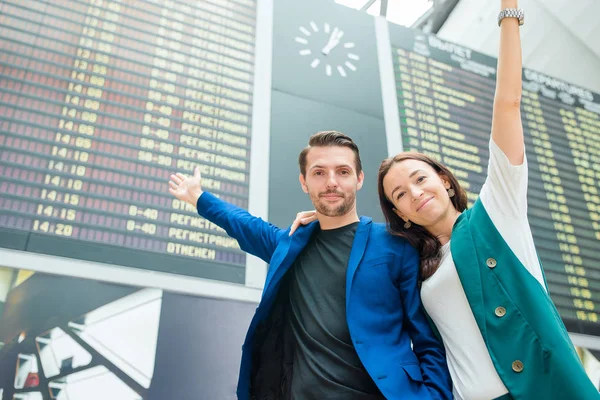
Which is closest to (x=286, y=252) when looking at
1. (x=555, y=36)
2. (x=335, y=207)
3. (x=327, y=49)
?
(x=335, y=207)

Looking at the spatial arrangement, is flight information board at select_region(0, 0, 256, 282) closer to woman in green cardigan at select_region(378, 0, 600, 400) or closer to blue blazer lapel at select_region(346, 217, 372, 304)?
blue blazer lapel at select_region(346, 217, 372, 304)

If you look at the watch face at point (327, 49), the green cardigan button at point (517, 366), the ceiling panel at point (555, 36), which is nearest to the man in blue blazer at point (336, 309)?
the green cardigan button at point (517, 366)

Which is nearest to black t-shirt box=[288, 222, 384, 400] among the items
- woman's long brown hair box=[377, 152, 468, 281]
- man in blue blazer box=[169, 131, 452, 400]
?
man in blue blazer box=[169, 131, 452, 400]

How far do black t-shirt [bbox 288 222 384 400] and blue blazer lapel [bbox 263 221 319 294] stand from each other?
4 centimetres

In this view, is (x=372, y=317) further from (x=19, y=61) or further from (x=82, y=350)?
(x=19, y=61)

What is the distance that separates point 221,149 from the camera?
2.69 meters

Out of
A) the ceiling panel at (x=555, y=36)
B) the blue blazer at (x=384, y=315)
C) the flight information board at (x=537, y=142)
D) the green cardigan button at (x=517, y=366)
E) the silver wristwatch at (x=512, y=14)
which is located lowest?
the green cardigan button at (x=517, y=366)

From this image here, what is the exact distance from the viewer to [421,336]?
129 centimetres

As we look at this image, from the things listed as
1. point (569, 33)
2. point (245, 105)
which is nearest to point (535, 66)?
point (569, 33)

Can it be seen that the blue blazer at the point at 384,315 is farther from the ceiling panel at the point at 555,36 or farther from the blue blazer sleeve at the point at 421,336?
the ceiling panel at the point at 555,36

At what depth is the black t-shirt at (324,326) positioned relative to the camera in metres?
1.25

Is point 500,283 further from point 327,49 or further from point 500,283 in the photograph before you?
point 327,49

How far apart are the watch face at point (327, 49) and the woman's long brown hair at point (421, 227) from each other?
187 centimetres

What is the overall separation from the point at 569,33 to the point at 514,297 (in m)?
4.88
